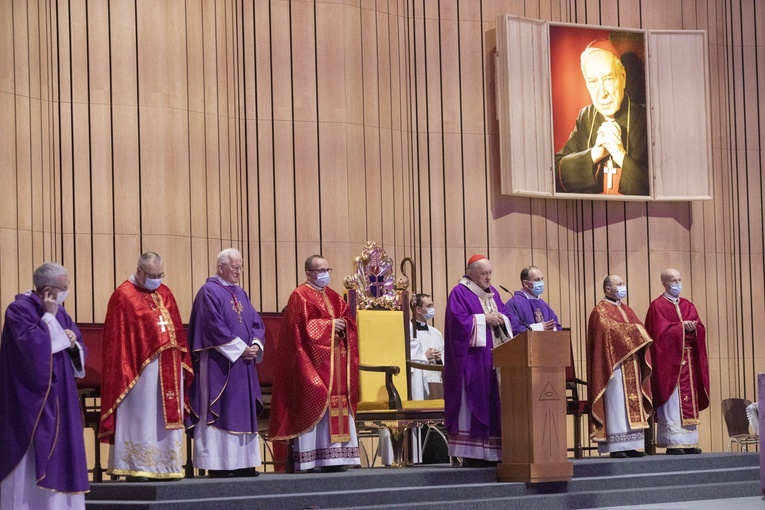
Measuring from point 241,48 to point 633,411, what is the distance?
475 cm

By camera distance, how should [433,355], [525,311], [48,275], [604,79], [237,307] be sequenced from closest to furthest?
[48,275], [237,307], [525,311], [433,355], [604,79]

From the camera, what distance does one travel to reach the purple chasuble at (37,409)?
718cm

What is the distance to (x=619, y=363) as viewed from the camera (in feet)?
34.9

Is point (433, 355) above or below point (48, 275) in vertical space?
below

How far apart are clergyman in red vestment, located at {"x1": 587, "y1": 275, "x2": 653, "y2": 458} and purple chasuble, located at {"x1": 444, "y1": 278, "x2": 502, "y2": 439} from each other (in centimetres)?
152

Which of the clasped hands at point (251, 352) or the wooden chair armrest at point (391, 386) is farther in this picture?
the wooden chair armrest at point (391, 386)

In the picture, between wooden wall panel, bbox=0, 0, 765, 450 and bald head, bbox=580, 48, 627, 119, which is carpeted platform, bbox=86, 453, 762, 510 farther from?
bald head, bbox=580, 48, 627, 119

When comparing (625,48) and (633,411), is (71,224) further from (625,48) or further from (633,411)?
(625,48)

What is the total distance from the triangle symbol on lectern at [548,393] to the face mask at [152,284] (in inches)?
107

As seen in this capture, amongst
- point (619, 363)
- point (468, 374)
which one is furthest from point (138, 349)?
point (619, 363)

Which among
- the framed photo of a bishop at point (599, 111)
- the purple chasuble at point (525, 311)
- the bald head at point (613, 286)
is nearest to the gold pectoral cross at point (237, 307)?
the purple chasuble at point (525, 311)

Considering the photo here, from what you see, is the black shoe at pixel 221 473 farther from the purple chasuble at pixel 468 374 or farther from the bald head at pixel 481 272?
the bald head at pixel 481 272

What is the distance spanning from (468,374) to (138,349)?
2.42 metres

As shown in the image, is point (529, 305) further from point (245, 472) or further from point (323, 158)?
point (245, 472)
